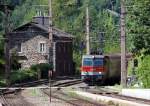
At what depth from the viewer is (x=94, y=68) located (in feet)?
185

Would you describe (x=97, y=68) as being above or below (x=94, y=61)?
below

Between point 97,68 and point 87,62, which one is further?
point 87,62

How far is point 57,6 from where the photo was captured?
121000mm

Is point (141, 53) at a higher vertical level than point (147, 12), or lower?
lower

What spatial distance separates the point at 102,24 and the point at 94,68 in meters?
92.3

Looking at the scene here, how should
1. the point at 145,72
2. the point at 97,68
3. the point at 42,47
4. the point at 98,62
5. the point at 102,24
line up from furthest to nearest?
the point at 102,24, the point at 42,47, the point at 97,68, the point at 98,62, the point at 145,72

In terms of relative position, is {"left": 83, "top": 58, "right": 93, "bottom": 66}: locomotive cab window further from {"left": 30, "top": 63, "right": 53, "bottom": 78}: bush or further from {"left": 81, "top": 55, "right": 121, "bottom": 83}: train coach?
{"left": 30, "top": 63, "right": 53, "bottom": 78}: bush

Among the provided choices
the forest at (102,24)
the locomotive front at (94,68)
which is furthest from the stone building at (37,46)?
the locomotive front at (94,68)

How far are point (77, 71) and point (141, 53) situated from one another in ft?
169

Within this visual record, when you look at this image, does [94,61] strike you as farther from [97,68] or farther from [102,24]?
[102,24]

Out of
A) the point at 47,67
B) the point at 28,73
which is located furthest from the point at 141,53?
the point at 47,67

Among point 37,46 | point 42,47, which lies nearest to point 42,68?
point 37,46

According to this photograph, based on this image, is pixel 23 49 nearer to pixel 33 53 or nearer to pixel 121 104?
pixel 33 53

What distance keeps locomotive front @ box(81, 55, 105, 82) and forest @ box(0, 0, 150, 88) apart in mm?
2736
